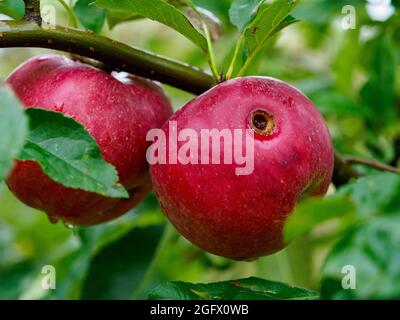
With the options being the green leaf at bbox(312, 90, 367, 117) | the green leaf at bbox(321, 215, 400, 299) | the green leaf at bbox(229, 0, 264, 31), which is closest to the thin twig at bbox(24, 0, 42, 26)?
the green leaf at bbox(229, 0, 264, 31)

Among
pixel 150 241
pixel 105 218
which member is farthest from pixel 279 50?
pixel 105 218

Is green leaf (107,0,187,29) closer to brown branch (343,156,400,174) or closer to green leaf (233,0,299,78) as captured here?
green leaf (233,0,299,78)

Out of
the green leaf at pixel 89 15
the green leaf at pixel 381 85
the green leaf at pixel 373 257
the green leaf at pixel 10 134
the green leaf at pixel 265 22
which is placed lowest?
the green leaf at pixel 373 257

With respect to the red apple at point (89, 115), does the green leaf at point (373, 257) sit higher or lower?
lower

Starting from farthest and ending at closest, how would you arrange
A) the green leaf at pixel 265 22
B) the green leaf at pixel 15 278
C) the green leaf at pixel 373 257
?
the green leaf at pixel 15 278 < the green leaf at pixel 265 22 < the green leaf at pixel 373 257

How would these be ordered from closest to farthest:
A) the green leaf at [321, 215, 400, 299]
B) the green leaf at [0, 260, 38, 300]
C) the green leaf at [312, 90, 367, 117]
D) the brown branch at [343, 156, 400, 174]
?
the green leaf at [321, 215, 400, 299]
the brown branch at [343, 156, 400, 174]
the green leaf at [312, 90, 367, 117]
the green leaf at [0, 260, 38, 300]

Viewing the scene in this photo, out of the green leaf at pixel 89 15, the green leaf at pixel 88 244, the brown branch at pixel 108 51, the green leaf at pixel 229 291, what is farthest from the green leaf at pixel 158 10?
the green leaf at pixel 88 244

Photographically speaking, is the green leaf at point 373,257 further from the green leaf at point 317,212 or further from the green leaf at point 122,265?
the green leaf at point 122,265
